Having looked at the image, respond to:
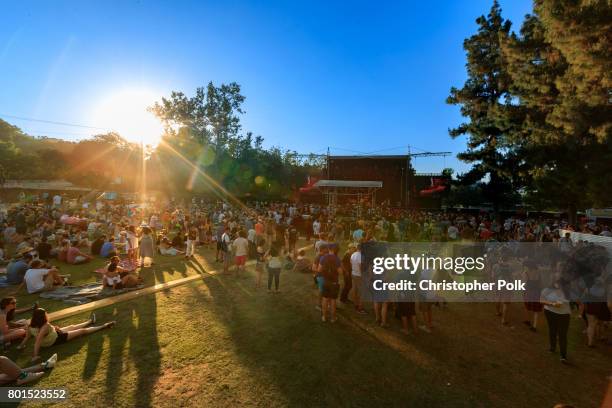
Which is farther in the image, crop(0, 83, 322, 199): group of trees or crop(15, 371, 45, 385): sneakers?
crop(0, 83, 322, 199): group of trees

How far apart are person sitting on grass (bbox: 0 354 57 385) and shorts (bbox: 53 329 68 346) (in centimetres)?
89

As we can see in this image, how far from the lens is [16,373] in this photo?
172 inches

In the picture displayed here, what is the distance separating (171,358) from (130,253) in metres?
7.82

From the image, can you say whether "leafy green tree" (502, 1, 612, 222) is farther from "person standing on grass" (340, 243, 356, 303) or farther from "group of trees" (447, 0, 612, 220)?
"person standing on grass" (340, 243, 356, 303)

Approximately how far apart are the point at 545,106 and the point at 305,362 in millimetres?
17700

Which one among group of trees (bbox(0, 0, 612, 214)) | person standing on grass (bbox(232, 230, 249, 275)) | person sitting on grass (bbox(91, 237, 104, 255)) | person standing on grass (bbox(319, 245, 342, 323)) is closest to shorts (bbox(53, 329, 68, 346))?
person standing on grass (bbox(232, 230, 249, 275))

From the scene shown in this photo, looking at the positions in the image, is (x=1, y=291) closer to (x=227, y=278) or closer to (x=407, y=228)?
(x=227, y=278)

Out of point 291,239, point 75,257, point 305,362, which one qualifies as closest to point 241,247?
point 291,239

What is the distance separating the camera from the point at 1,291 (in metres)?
8.39

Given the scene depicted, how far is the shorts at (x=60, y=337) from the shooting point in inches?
218

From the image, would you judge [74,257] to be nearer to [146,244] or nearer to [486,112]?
[146,244]

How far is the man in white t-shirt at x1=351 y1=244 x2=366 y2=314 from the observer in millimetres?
7598

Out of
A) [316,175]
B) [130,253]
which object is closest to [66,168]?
[316,175]

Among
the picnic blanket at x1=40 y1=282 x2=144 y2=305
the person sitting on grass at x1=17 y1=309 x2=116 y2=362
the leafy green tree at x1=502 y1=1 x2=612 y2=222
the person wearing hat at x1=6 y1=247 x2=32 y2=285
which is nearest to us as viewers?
the person sitting on grass at x1=17 y1=309 x2=116 y2=362
